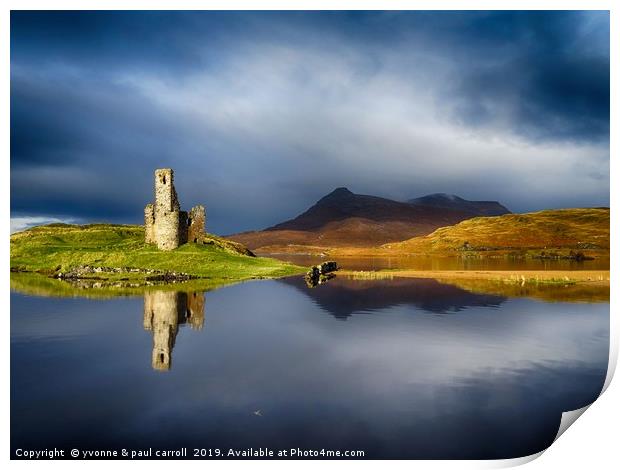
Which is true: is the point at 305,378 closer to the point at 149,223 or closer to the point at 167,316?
the point at 167,316

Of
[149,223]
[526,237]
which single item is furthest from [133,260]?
[526,237]

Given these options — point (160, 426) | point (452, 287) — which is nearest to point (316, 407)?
point (160, 426)

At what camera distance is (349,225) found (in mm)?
149500

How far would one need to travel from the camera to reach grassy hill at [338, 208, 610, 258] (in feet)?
137

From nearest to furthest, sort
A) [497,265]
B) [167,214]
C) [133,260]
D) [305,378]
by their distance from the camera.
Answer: [305,378] < [133,260] < [167,214] < [497,265]

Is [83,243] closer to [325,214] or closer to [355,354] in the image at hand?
[355,354]

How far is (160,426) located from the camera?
8.31m

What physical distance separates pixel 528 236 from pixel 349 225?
9236 centimetres

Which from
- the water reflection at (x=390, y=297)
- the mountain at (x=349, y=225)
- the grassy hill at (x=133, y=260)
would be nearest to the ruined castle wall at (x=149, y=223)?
the grassy hill at (x=133, y=260)

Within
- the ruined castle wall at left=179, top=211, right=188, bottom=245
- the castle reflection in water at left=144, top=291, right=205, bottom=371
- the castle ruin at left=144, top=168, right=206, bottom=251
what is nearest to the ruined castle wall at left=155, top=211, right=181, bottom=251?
the castle ruin at left=144, top=168, right=206, bottom=251

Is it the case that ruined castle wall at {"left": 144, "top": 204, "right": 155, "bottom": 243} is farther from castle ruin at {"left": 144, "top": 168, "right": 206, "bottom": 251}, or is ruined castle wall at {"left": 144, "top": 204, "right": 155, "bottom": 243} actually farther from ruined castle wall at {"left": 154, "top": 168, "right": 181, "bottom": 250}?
ruined castle wall at {"left": 154, "top": 168, "right": 181, "bottom": 250}

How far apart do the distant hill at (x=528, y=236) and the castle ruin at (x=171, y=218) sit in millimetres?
31895

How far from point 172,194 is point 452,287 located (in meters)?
24.9

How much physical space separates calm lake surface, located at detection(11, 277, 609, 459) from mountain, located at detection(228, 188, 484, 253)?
92.5m
